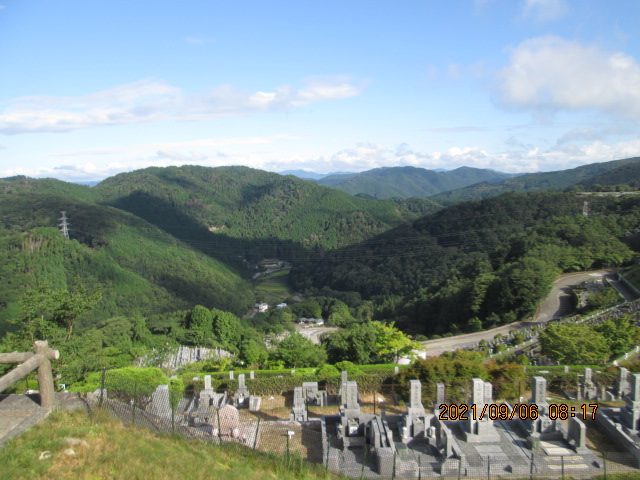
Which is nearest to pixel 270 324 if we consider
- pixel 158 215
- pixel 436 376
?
pixel 436 376

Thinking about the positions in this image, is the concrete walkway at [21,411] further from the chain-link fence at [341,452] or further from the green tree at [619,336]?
the green tree at [619,336]

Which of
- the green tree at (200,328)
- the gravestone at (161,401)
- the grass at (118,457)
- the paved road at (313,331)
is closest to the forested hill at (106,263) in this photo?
the green tree at (200,328)

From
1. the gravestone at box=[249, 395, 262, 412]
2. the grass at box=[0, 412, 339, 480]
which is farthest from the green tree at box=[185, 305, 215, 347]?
the grass at box=[0, 412, 339, 480]

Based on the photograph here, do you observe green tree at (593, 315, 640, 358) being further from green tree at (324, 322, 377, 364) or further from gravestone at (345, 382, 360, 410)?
gravestone at (345, 382, 360, 410)

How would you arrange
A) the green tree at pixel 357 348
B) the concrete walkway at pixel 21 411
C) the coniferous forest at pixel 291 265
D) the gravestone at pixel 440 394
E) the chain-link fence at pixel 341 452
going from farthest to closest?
1. the coniferous forest at pixel 291 265
2. the green tree at pixel 357 348
3. the gravestone at pixel 440 394
4. the chain-link fence at pixel 341 452
5. the concrete walkway at pixel 21 411

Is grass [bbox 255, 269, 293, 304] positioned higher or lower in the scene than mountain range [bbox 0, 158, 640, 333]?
lower

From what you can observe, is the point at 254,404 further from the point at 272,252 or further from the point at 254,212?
the point at 254,212

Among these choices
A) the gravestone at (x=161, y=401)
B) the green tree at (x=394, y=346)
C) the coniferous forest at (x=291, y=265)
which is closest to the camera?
the gravestone at (x=161, y=401)
